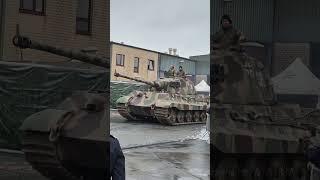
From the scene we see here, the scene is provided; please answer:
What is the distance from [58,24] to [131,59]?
2.39 feet

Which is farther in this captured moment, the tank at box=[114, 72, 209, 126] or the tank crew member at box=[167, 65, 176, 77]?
the tank at box=[114, 72, 209, 126]

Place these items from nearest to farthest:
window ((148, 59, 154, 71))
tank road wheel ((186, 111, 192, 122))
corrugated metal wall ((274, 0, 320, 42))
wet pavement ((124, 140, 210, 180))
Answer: corrugated metal wall ((274, 0, 320, 42)), window ((148, 59, 154, 71)), wet pavement ((124, 140, 210, 180)), tank road wheel ((186, 111, 192, 122))

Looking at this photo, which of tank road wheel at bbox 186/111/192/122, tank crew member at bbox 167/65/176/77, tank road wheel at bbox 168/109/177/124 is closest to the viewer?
tank crew member at bbox 167/65/176/77

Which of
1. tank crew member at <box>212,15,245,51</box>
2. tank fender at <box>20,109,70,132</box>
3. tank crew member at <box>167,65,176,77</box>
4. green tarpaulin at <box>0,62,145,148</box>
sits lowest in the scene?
tank fender at <box>20,109,70,132</box>

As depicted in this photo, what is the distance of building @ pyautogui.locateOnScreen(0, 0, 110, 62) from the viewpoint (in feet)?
14.8

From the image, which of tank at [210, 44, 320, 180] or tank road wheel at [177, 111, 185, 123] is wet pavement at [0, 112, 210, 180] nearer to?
tank at [210, 44, 320, 180]

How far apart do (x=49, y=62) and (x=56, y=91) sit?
0.79 ft

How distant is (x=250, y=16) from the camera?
15.0 feet

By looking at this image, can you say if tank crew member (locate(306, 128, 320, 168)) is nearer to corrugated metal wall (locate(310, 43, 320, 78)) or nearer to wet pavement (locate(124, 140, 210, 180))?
corrugated metal wall (locate(310, 43, 320, 78))

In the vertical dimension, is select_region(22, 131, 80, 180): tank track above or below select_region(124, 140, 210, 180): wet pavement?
above

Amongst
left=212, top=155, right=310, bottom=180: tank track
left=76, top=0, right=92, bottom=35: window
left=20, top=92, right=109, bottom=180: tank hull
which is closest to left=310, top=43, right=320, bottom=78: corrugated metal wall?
left=212, top=155, right=310, bottom=180: tank track

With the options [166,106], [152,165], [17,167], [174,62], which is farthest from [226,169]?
[166,106]

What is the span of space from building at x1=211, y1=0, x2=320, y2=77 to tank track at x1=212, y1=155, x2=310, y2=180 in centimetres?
71

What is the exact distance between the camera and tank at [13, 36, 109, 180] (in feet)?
14.9
